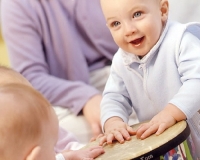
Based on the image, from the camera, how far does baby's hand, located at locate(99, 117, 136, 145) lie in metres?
0.89

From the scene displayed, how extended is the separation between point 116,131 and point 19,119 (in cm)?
30

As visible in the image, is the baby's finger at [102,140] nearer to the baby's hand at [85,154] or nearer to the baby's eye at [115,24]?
the baby's hand at [85,154]

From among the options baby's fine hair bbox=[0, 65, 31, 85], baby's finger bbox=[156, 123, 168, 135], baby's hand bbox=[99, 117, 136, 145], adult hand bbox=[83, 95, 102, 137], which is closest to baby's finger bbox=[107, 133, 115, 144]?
baby's hand bbox=[99, 117, 136, 145]

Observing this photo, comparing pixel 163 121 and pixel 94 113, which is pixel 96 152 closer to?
pixel 163 121

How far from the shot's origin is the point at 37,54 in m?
1.50

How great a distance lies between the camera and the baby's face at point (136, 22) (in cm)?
87

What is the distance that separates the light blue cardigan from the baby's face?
0.02m

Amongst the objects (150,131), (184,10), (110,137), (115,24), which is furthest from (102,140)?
(184,10)

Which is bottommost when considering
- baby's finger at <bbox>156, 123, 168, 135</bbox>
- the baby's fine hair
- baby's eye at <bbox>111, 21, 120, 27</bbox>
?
baby's finger at <bbox>156, 123, 168, 135</bbox>

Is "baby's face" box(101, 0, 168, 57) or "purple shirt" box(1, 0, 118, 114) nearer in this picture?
"baby's face" box(101, 0, 168, 57)

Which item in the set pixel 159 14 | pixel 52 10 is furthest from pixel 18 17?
pixel 159 14

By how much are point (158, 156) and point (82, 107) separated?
2.05 ft

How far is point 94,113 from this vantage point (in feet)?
4.26

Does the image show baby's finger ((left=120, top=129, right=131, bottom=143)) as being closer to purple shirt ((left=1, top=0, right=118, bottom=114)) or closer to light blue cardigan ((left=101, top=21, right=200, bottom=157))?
light blue cardigan ((left=101, top=21, right=200, bottom=157))
